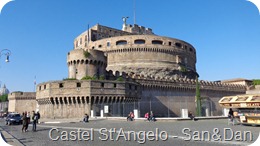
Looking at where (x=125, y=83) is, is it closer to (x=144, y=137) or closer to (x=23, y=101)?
(x=144, y=137)

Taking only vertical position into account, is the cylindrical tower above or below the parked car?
above

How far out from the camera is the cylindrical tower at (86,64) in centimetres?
3469

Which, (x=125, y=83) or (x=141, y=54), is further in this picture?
(x=141, y=54)

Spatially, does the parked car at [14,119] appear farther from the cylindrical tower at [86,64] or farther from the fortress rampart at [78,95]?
the cylindrical tower at [86,64]

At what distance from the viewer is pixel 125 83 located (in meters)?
32.0

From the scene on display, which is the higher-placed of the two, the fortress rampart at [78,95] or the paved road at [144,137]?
the fortress rampart at [78,95]

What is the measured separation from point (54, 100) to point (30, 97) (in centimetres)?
2585

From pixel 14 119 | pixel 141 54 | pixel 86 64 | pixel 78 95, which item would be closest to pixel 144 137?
pixel 14 119

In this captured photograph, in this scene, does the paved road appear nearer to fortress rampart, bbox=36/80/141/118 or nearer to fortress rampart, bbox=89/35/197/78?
Result: fortress rampart, bbox=36/80/141/118

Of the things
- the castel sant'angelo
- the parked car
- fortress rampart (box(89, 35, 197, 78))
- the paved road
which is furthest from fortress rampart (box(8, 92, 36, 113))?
the paved road

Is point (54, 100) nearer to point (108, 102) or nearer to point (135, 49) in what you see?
point (108, 102)

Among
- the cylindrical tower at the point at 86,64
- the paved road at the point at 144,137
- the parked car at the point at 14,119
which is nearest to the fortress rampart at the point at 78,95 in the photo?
the cylindrical tower at the point at 86,64

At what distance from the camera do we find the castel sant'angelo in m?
29.4

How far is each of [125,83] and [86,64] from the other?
22.1ft
